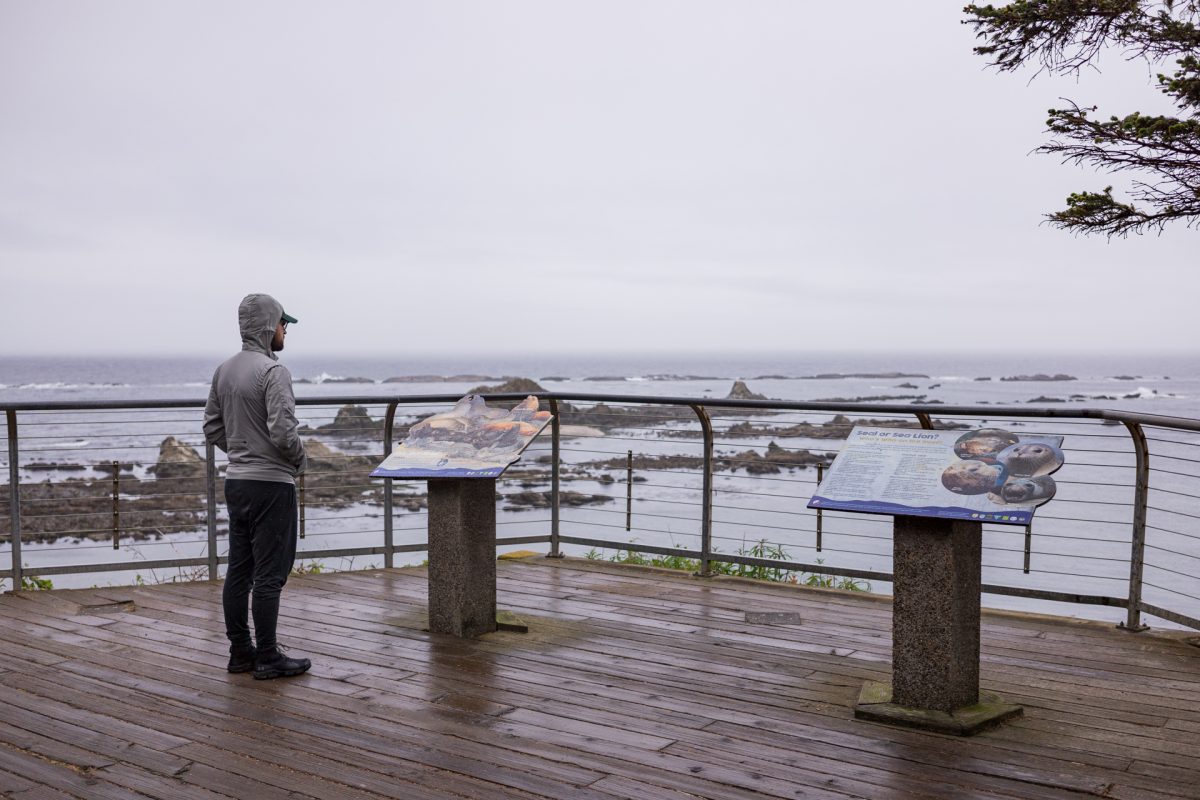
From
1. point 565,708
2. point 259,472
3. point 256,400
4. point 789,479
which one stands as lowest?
point 565,708

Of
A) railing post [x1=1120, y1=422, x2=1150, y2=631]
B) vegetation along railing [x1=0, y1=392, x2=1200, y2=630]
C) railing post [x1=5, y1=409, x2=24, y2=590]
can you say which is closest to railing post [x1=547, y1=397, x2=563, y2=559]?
vegetation along railing [x1=0, y1=392, x2=1200, y2=630]

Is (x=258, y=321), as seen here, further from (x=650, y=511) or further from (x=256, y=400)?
(x=650, y=511)

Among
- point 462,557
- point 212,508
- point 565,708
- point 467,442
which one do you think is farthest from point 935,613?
point 212,508

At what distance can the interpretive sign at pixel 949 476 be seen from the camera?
3.93 metres

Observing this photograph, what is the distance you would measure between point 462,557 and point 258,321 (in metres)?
1.65

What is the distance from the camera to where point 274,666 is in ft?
15.2

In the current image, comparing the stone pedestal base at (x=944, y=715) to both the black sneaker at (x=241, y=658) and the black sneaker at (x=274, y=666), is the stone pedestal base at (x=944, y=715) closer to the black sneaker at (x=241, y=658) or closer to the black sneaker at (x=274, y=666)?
the black sneaker at (x=274, y=666)

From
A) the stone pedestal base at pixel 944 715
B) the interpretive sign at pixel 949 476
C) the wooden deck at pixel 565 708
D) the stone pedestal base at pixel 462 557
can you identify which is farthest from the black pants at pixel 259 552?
the stone pedestal base at pixel 944 715

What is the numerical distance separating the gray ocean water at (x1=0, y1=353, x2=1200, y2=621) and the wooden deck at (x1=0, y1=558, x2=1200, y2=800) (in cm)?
58

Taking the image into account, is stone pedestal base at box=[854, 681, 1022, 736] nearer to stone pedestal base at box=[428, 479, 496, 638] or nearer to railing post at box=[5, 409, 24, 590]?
stone pedestal base at box=[428, 479, 496, 638]

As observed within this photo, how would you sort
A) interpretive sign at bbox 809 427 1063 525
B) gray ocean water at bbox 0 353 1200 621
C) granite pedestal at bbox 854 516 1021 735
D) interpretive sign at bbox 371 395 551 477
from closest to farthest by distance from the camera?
1. interpretive sign at bbox 809 427 1063 525
2. granite pedestal at bbox 854 516 1021 735
3. interpretive sign at bbox 371 395 551 477
4. gray ocean water at bbox 0 353 1200 621

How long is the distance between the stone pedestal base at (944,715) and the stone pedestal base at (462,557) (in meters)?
2.13

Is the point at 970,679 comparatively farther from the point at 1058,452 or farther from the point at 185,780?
the point at 185,780

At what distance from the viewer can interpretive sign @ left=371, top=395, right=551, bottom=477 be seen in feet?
17.3
